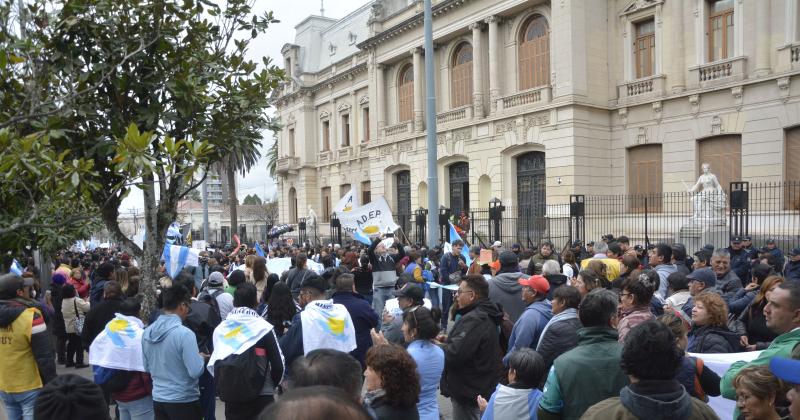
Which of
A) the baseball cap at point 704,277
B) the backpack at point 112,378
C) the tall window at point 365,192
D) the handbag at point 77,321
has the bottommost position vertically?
the handbag at point 77,321

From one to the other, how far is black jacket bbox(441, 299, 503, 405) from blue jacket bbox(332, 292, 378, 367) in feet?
4.70

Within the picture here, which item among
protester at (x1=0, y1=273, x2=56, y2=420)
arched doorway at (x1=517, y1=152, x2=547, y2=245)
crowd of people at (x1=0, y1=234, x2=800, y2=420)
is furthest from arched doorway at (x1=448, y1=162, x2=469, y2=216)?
protester at (x1=0, y1=273, x2=56, y2=420)

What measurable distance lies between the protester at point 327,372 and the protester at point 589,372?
123cm

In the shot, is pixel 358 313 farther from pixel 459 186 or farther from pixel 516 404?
pixel 459 186

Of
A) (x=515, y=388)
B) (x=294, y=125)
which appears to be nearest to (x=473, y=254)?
(x=515, y=388)

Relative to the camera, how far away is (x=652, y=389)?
2.59 meters

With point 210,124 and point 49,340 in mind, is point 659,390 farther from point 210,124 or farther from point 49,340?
point 210,124

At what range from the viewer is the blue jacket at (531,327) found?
4984mm

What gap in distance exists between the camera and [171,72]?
6621mm

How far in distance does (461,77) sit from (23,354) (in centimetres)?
2668

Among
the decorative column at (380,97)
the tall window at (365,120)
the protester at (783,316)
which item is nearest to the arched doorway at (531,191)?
the decorative column at (380,97)

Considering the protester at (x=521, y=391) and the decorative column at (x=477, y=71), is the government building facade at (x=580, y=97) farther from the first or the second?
the protester at (x=521, y=391)

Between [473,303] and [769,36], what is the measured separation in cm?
1994

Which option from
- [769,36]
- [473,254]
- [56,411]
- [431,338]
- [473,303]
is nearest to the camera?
[56,411]
